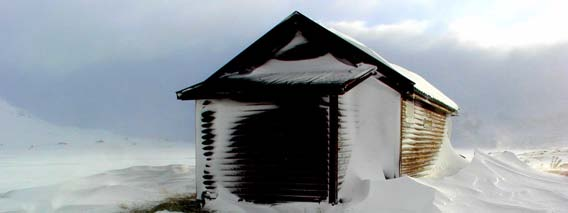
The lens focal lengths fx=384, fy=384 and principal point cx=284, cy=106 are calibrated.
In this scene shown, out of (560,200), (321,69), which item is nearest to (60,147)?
(321,69)

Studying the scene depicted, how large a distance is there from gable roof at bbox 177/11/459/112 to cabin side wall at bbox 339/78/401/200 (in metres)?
0.37

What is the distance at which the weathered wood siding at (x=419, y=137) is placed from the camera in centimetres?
939

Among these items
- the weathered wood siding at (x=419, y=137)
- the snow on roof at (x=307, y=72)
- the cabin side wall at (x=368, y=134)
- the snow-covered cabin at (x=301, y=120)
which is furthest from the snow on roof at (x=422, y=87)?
the snow on roof at (x=307, y=72)

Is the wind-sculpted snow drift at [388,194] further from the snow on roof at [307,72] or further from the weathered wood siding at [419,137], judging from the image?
the snow on roof at [307,72]

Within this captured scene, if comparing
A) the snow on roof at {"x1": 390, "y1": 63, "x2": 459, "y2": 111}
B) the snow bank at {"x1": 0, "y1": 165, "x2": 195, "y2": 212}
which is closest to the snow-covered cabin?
the snow on roof at {"x1": 390, "y1": 63, "x2": 459, "y2": 111}

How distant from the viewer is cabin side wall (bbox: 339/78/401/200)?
802 cm

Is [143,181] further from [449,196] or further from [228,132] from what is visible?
[449,196]

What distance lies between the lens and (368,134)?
27.6 ft

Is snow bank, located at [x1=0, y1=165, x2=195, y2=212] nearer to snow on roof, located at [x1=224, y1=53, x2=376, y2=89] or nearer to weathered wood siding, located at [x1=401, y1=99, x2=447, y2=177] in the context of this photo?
snow on roof, located at [x1=224, y1=53, x2=376, y2=89]

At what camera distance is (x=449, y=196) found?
760 cm

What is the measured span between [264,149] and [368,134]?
2.30m

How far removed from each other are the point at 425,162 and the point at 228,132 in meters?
6.03

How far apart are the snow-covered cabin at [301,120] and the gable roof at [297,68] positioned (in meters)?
0.02

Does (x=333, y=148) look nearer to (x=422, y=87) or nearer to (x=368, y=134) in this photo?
(x=368, y=134)
